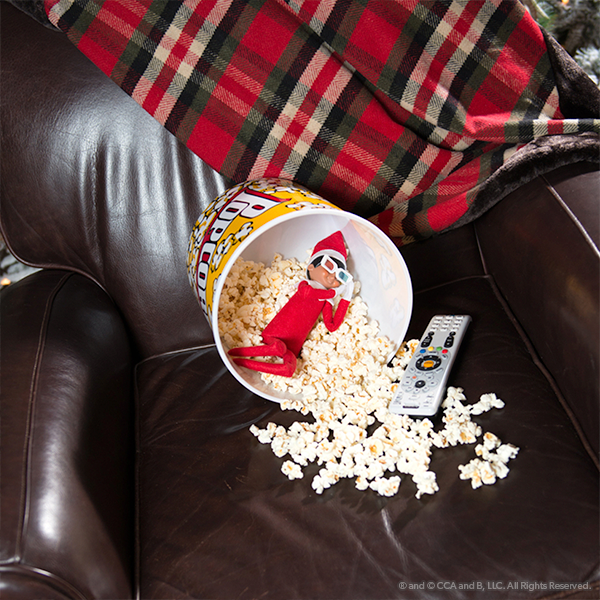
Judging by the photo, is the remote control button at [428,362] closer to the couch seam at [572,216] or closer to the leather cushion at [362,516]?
the leather cushion at [362,516]

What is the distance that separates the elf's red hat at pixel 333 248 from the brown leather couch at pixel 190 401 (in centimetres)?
21

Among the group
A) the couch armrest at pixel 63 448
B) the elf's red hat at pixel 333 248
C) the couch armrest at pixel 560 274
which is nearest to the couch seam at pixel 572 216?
the couch armrest at pixel 560 274

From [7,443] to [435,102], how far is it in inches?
37.5

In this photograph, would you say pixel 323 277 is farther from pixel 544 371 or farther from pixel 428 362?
pixel 544 371

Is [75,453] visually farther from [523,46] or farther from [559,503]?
[523,46]

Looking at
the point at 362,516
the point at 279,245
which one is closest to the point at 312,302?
the point at 279,245

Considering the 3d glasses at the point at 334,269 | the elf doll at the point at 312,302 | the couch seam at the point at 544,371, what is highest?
the couch seam at the point at 544,371

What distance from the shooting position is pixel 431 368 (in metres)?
0.88

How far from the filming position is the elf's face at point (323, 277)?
0.99 metres

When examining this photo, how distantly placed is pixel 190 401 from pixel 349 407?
30 centimetres

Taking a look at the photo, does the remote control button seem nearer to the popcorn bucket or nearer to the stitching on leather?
the popcorn bucket

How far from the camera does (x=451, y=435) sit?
777mm

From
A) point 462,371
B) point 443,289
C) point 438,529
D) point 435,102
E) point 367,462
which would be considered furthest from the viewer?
point 443,289

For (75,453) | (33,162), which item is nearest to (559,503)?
(75,453)
